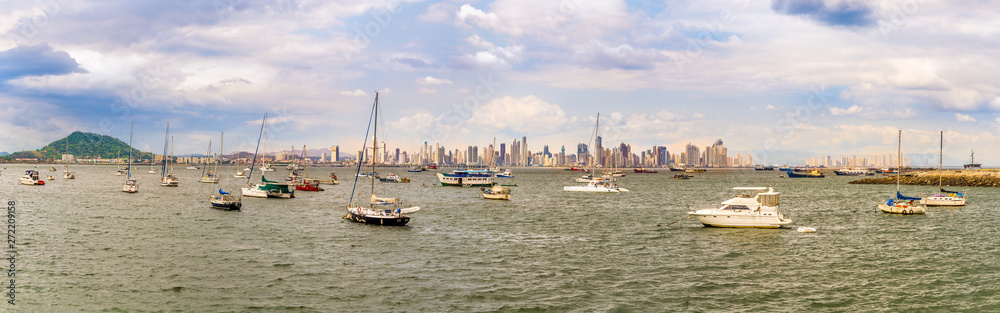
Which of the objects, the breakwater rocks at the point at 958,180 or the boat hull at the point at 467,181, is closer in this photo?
the boat hull at the point at 467,181

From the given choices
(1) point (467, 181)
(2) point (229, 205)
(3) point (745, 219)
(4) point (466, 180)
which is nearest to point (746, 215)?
(3) point (745, 219)

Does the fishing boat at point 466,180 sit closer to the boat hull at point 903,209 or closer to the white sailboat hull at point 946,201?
the boat hull at point 903,209

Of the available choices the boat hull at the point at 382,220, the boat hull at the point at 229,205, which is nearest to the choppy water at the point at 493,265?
the boat hull at the point at 382,220

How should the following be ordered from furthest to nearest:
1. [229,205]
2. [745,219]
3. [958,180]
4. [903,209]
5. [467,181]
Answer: [958,180]
[467,181]
[229,205]
[903,209]
[745,219]

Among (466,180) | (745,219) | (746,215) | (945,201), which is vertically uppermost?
(466,180)

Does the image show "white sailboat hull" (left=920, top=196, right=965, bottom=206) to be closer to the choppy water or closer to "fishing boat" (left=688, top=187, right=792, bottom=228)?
the choppy water

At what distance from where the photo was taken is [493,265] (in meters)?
38.5

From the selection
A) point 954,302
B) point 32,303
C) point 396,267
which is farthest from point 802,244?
point 32,303

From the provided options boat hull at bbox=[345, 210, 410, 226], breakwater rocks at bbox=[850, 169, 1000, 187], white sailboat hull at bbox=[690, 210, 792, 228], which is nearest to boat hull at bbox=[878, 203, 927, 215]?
white sailboat hull at bbox=[690, 210, 792, 228]

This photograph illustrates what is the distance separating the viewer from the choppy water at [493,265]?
2920 cm

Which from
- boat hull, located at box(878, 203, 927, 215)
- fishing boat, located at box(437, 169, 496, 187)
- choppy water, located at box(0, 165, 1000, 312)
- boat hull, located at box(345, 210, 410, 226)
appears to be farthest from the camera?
fishing boat, located at box(437, 169, 496, 187)

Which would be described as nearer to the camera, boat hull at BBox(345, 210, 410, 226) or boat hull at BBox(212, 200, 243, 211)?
boat hull at BBox(345, 210, 410, 226)

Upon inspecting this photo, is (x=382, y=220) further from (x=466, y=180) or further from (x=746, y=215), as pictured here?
(x=466, y=180)

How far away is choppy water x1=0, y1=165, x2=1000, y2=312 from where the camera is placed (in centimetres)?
2920
